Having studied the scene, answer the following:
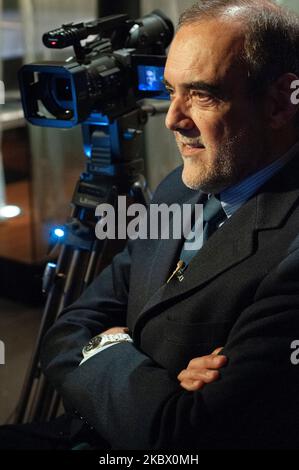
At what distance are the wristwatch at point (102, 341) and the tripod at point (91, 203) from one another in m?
0.48

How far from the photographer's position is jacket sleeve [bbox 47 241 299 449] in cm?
126

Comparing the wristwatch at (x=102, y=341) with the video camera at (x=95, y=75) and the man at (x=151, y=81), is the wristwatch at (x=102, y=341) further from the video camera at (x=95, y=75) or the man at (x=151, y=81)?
the man at (x=151, y=81)

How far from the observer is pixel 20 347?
3020mm

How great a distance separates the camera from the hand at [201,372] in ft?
4.25

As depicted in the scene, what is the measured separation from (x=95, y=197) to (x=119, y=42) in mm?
441

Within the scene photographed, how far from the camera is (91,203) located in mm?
1978

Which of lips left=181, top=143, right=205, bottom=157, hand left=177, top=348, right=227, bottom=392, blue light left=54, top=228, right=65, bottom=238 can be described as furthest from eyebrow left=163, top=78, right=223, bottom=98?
blue light left=54, top=228, right=65, bottom=238

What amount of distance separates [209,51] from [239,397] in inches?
25.0

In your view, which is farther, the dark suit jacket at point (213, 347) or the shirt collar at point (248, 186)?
the shirt collar at point (248, 186)

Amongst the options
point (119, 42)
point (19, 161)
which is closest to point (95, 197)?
point (119, 42)

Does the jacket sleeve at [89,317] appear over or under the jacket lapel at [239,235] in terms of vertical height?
under

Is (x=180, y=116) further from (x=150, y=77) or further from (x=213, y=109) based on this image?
(x=150, y=77)

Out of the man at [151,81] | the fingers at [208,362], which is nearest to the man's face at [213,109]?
the fingers at [208,362]

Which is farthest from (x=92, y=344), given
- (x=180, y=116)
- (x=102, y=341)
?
(x=180, y=116)
